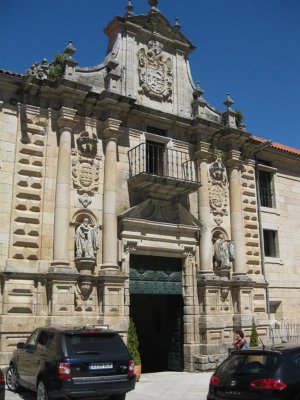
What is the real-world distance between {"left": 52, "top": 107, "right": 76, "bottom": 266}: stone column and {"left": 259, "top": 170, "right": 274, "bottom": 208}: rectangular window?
1003 cm

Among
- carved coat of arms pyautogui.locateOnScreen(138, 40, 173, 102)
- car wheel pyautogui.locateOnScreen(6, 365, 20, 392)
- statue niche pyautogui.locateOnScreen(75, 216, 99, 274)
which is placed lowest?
car wheel pyautogui.locateOnScreen(6, 365, 20, 392)

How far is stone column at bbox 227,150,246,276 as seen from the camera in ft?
62.4

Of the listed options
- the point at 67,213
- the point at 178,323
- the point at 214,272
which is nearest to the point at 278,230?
the point at 214,272

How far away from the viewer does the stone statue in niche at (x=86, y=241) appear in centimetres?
1520

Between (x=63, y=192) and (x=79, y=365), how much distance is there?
7.25 metres

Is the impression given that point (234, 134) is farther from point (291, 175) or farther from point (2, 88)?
point (2, 88)

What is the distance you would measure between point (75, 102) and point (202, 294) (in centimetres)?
844

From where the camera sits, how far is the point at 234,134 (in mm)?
20016

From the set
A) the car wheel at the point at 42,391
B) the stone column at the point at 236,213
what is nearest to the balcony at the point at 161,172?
the stone column at the point at 236,213

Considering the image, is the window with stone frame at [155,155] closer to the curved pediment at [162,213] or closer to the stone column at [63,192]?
the curved pediment at [162,213]

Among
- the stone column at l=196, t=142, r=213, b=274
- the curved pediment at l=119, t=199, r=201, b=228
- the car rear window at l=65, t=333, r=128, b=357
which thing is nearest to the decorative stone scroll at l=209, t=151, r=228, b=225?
the stone column at l=196, t=142, r=213, b=274

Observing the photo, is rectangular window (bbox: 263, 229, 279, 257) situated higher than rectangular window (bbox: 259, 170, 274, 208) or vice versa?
rectangular window (bbox: 259, 170, 274, 208)

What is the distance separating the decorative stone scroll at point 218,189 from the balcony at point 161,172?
2.85ft

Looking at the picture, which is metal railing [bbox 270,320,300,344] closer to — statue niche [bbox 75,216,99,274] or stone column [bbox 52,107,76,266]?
statue niche [bbox 75,216,99,274]
